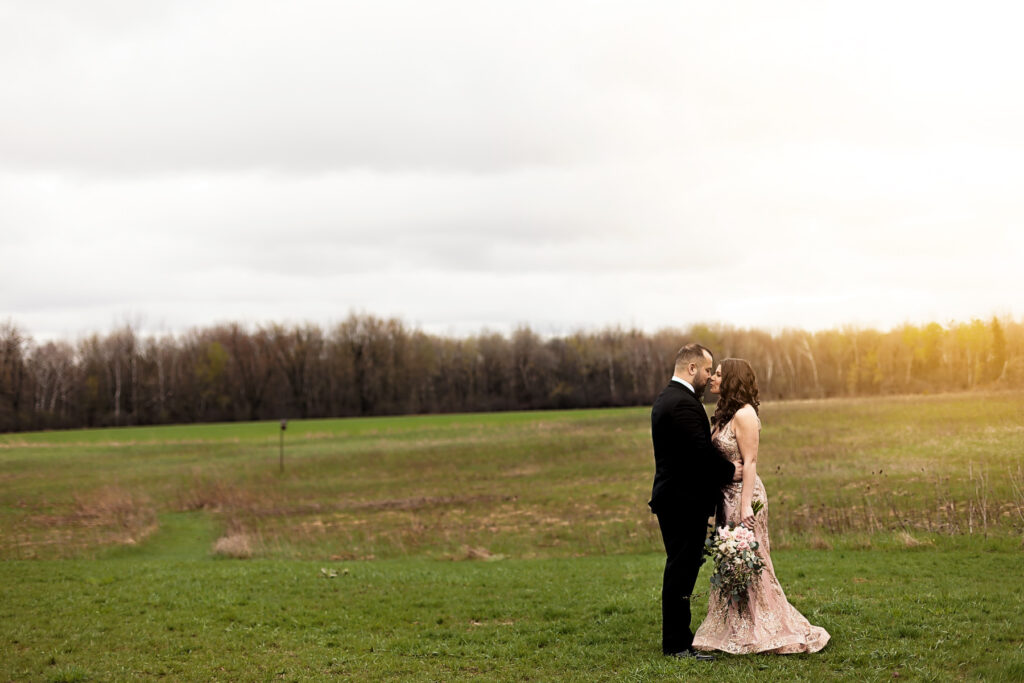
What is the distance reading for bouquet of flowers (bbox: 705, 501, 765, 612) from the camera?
757 cm

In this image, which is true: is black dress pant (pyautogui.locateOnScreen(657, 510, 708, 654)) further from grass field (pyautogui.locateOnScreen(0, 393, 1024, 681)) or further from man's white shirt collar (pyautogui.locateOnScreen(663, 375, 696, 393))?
man's white shirt collar (pyautogui.locateOnScreen(663, 375, 696, 393))

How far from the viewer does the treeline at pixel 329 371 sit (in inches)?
3359

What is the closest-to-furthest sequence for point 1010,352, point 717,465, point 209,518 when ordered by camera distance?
point 717,465 < point 1010,352 < point 209,518

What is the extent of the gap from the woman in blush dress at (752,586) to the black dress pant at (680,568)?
298mm

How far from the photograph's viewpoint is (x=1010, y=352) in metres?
20.5

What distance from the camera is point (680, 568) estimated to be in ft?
25.3

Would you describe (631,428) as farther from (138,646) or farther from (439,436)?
(138,646)

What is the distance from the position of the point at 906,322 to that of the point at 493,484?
19496mm

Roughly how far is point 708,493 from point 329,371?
3895 inches

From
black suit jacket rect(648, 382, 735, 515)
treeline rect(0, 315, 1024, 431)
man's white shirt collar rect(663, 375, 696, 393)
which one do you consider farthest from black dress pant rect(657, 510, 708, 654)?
treeline rect(0, 315, 1024, 431)

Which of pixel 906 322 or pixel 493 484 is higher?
pixel 906 322

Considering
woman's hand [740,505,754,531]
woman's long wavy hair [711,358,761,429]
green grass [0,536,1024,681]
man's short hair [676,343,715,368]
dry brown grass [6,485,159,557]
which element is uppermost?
man's short hair [676,343,715,368]

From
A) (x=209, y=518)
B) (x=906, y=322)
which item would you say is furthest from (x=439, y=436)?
(x=906, y=322)

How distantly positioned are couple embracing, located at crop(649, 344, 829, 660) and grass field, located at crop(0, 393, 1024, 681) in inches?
12.0
